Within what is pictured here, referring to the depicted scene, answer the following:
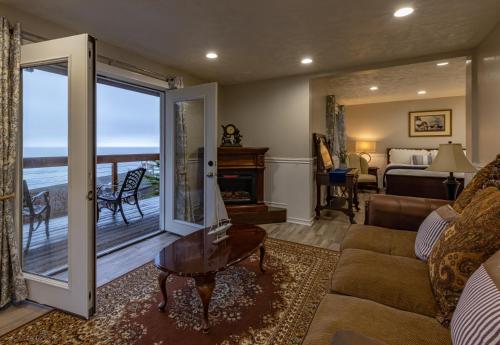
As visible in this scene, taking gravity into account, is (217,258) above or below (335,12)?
below

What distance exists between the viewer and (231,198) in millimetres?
4250

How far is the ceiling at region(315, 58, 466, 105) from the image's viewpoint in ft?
13.6

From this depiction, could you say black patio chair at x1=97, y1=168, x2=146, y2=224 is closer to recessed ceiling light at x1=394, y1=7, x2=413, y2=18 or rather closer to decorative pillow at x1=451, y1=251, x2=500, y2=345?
recessed ceiling light at x1=394, y1=7, x2=413, y2=18

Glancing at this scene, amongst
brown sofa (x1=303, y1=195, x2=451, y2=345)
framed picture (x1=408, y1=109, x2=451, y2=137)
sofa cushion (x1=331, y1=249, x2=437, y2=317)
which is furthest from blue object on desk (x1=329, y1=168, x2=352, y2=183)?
framed picture (x1=408, y1=109, x2=451, y2=137)

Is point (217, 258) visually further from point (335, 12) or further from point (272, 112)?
point (272, 112)

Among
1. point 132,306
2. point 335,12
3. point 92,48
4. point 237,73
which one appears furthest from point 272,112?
point 132,306

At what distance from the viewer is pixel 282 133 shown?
14.0ft

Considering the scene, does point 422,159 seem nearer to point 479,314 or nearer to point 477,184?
point 477,184

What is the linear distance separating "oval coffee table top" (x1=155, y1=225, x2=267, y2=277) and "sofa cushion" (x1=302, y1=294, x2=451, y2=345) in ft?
2.60

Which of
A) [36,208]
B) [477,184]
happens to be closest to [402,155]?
[477,184]

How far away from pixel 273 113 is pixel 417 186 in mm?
3295

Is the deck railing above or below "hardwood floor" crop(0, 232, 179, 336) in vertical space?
above

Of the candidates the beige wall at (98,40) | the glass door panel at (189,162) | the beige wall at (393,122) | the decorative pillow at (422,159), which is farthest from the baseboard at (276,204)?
the beige wall at (393,122)

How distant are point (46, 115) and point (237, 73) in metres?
2.60
